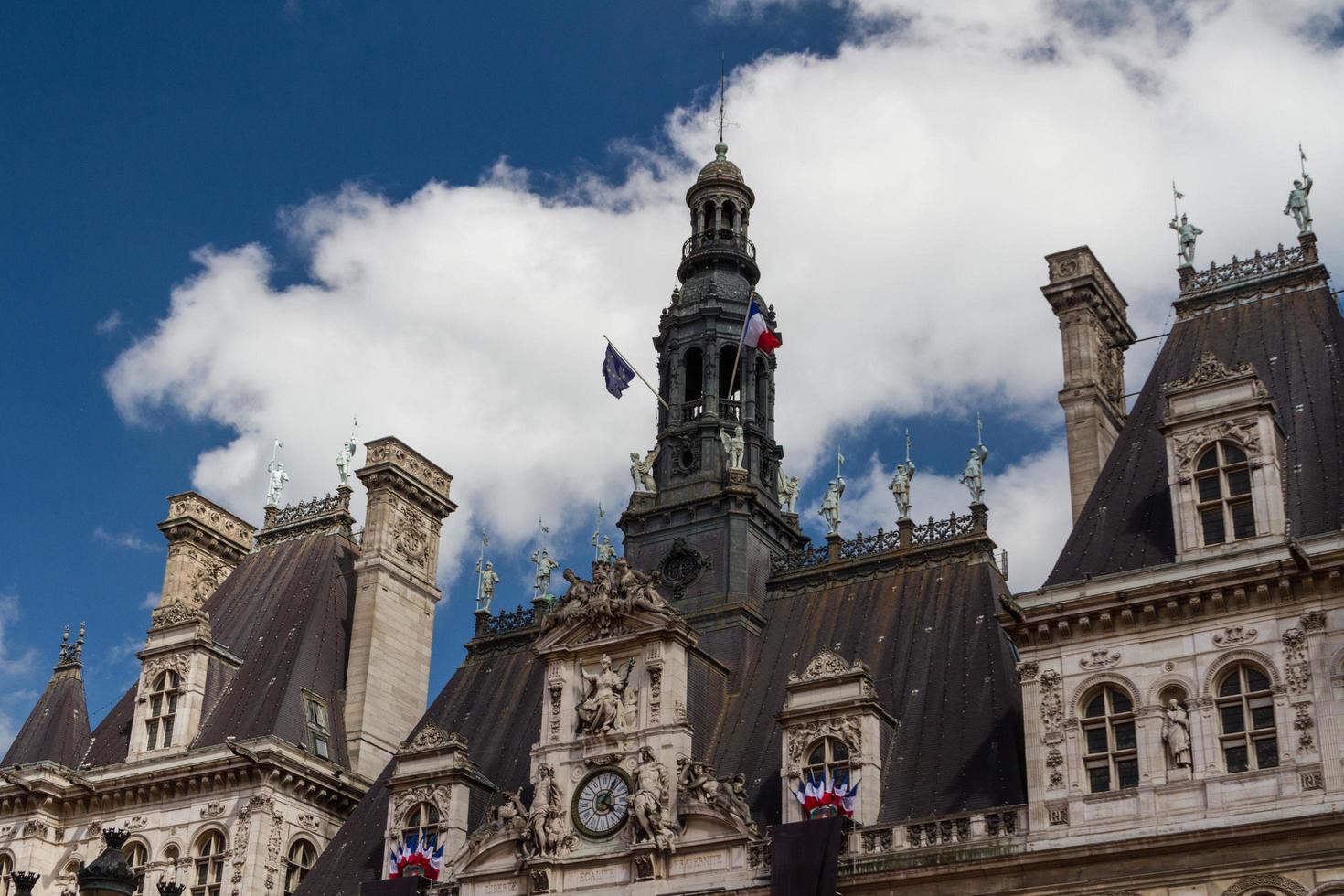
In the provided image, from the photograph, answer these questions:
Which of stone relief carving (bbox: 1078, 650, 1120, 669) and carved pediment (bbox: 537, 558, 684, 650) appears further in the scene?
carved pediment (bbox: 537, 558, 684, 650)

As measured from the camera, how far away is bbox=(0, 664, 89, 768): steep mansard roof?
60406 millimetres

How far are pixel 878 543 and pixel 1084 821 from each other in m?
14.4

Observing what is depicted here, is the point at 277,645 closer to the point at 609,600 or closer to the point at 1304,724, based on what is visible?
the point at 609,600

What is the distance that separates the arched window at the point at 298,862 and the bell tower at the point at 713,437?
1326cm

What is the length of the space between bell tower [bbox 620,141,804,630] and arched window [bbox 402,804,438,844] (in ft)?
30.3

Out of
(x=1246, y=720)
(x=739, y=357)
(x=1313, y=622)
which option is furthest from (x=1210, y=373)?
(x=739, y=357)

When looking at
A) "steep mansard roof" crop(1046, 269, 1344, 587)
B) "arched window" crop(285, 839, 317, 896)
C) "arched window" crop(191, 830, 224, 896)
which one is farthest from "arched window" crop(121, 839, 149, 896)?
"steep mansard roof" crop(1046, 269, 1344, 587)

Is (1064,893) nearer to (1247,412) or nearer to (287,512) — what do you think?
(1247,412)

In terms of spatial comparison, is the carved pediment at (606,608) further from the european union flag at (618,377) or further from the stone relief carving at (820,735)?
the european union flag at (618,377)

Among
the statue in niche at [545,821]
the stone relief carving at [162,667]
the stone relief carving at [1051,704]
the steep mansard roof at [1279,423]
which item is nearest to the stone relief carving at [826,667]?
the stone relief carving at [1051,704]

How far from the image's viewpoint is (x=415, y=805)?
162 ft

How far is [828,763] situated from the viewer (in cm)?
4322

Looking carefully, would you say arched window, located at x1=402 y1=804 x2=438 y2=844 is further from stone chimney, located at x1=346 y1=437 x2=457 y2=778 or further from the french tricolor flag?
the french tricolor flag

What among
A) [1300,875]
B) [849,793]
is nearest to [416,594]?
[849,793]
